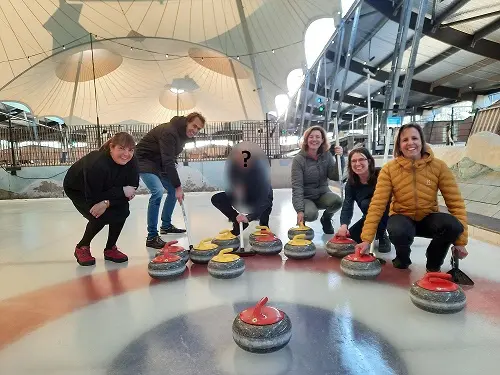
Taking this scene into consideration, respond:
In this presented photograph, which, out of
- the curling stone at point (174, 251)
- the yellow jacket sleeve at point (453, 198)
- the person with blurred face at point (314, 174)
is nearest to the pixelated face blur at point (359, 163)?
the person with blurred face at point (314, 174)

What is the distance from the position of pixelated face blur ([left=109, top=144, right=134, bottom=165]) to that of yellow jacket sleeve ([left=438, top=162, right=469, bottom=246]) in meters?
1.94

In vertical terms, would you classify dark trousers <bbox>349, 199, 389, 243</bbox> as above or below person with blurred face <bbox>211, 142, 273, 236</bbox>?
below

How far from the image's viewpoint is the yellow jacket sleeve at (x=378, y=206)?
76.9 inches

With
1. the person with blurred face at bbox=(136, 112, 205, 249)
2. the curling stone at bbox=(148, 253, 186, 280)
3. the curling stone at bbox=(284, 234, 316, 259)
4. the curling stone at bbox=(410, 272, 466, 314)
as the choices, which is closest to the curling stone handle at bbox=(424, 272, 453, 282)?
the curling stone at bbox=(410, 272, 466, 314)

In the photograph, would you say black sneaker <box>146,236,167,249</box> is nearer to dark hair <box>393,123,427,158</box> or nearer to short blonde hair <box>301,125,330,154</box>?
short blonde hair <box>301,125,330,154</box>

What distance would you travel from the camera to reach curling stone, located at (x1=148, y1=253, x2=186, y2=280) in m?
1.95

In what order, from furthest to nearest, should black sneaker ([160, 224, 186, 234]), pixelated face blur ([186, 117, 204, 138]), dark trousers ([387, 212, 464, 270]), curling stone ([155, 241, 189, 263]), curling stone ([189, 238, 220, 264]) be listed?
1. black sneaker ([160, 224, 186, 234])
2. pixelated face blur ([186, 117, 204, 138])
3. curling stone ([189, 238, 220, 264])
4. curling stone ([155, 241, 189, 263])
5. dark trousers ([387, 212, 464, 270])

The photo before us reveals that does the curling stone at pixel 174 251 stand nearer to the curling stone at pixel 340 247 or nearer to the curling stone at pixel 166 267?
the curling stone at pixel 166 267

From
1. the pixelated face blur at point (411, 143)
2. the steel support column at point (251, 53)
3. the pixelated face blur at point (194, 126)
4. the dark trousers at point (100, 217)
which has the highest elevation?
the steel support column at point (251, 53)

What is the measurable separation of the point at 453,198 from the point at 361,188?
2.69 ft

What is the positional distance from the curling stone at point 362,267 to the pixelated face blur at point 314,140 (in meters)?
1.29

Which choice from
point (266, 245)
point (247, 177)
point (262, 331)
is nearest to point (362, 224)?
point (266, 245)

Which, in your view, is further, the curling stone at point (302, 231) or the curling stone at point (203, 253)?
the curling stone at point (302, 231)

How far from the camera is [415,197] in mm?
2016
